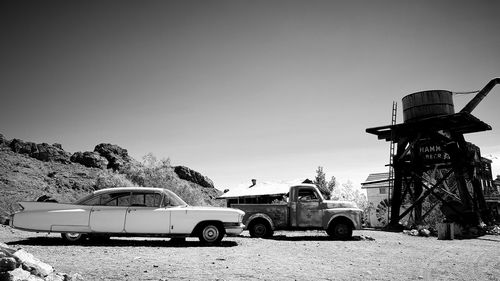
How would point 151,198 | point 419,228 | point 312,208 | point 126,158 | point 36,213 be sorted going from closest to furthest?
point 36,213 < point 151,198 < point 312,208 < point 419,228 < point 126,158

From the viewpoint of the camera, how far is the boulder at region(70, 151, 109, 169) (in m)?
51.7

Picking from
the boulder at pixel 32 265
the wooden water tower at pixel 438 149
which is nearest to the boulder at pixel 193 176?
the wooden water tower at pixel 438 149

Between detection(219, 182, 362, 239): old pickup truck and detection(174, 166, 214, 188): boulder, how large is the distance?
72.3 m

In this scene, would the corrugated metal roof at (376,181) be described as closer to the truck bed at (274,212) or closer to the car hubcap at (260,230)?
the truck bed at (274,212)

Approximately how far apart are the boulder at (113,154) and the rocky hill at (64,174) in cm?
19

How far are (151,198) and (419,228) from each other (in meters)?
12.6

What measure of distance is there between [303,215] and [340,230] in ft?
5.00

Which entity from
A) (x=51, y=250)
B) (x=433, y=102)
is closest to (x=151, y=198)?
(x=51, y=250)

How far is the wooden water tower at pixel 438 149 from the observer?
1466 centimetres

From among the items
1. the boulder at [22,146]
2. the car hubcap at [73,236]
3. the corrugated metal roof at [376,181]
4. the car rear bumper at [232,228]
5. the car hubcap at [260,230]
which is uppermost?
the boulder at [22,146]

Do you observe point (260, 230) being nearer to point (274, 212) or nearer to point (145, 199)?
point (274, 212)

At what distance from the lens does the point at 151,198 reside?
8.97 m

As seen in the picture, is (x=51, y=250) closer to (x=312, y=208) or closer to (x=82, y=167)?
(x=312, y=208)

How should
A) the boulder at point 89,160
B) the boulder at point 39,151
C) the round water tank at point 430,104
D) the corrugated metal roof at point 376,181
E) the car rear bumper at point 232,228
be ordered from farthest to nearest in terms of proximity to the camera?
the boulder at point 89,160
the boulder at point 39,151
the corrugated metal roof at point 376,181
the round water tank at point 430,104
the car rear bumper at point 232,228
